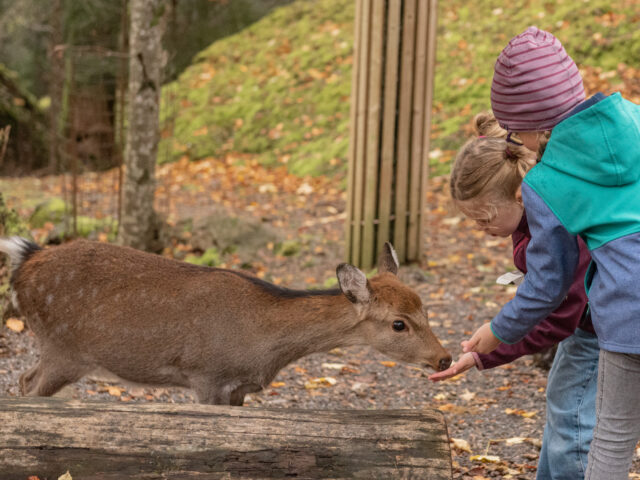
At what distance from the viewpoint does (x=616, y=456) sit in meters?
3.15

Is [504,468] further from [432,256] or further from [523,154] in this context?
[432,256]

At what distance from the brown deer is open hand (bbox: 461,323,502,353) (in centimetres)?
97

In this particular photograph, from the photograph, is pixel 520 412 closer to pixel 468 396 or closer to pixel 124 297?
pixel 468 396

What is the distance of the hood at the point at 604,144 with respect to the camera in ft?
9.86

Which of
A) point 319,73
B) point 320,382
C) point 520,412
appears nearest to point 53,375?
point 320,382

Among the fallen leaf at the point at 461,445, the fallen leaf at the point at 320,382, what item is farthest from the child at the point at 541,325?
the fallen leaf at the point at 320,382

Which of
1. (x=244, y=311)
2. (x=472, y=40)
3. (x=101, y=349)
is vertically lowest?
(x=101, y=349)

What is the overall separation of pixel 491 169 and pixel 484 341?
32.3 inches

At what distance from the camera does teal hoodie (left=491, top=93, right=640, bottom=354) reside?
9.71ft

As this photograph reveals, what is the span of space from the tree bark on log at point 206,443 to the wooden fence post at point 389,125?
472cm

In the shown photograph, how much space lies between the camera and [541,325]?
3.70 meters

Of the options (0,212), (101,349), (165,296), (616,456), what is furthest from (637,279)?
(0,212)

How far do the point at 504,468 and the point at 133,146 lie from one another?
18.4 ft

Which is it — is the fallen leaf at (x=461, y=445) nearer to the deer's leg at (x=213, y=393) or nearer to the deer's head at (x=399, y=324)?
the deer's head at (x=399, y=324)
